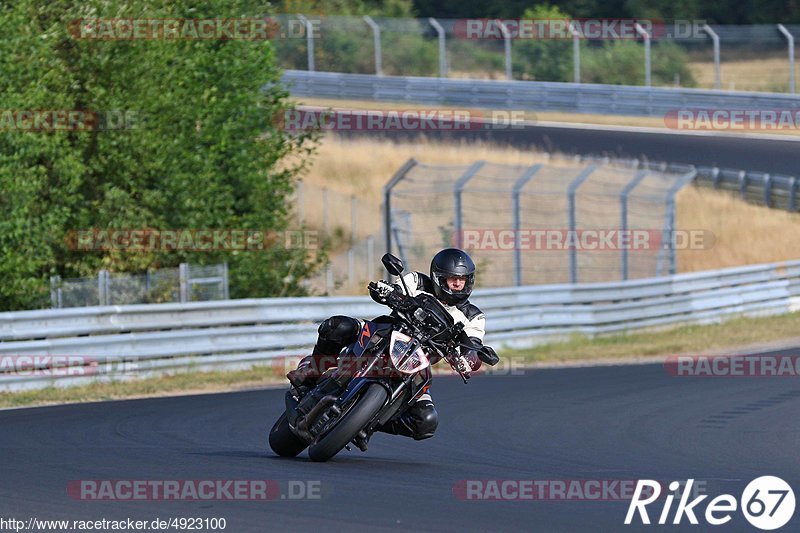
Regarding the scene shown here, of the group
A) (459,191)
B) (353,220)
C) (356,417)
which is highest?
(459,191)

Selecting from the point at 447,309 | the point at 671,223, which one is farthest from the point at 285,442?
the point at 671,223

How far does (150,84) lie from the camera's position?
2041cm

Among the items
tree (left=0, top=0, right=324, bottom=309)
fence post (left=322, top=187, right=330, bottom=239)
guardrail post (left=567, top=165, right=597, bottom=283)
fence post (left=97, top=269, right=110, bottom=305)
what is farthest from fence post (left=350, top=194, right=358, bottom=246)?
fence post (left=97, top=269, right=110, bottom=305)

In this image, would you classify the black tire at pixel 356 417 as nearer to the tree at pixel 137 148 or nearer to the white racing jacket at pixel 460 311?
the white racing jacket at pixel 460 311

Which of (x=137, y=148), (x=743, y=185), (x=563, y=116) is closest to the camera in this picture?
(x=137, y=148)

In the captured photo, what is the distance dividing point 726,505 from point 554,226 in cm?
2196

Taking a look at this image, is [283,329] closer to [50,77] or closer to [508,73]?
[50,77]

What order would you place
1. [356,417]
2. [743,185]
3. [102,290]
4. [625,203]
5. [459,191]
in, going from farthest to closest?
[743,185]
[625,203]
[459,191]
[102,290]
[356,417]

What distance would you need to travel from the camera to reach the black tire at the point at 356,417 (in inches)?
334

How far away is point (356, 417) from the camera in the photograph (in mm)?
8500

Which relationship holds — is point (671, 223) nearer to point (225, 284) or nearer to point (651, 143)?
point (225, 284)

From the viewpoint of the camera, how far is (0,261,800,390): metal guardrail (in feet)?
50.9

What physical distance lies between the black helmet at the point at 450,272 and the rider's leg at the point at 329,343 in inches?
25.6

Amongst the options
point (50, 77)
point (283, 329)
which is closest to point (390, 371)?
point (283, 329)
